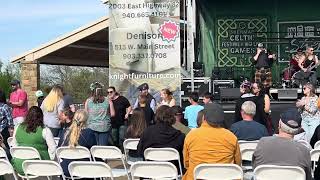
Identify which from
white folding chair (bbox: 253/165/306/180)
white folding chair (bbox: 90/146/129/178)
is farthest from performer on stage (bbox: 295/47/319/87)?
white folding chair (bbox: 253/165/306/180)

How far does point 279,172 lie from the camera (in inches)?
167

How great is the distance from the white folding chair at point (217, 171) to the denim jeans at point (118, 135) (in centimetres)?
527

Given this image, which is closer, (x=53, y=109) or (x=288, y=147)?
(x=288, y=147)

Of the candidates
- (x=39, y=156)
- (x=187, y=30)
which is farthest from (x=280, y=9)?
(x=39, y=156)

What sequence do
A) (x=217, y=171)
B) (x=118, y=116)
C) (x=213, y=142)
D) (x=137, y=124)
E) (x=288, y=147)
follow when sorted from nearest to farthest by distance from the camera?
1. (x=288, y=147)
2. (x=217, y=171)
3. (x=213, y=142)
4. (x=137, y=124)
5. (x=118, y=116)

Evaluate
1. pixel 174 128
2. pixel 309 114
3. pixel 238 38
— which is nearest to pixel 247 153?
pixel 174 128

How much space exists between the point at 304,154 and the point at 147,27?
7.57 meters

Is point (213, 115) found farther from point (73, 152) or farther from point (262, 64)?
point (262, 64)

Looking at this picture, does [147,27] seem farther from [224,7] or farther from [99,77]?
[99,77]

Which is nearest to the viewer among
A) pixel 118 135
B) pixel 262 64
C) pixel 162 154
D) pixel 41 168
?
pixel 41 168

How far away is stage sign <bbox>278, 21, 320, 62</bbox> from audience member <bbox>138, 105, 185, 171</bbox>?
34.8 feet

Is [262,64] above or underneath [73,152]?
above

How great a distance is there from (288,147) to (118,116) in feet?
18.9

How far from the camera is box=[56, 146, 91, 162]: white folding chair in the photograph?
582 cm
